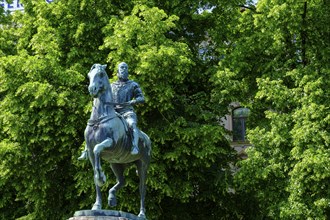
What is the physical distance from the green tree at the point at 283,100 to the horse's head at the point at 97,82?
8.36 m

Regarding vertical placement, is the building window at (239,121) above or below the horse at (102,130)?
above

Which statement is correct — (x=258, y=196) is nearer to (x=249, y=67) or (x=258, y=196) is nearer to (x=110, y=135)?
(x=249, y=67)

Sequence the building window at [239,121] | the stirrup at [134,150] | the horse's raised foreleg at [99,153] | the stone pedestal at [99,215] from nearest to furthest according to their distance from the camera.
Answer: the stone pedestal at [99,215]
the horse's raised foreleg at [99,153]
the stirrup at [134,150]
the building window at [239,121]

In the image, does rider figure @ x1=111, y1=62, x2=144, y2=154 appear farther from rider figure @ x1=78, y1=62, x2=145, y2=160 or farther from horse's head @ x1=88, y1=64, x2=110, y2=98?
horse's head @ x1=88, y1=64, x2=110, y2=98

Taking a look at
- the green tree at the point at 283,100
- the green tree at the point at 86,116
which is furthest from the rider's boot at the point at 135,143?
the green tree at the point at 283,100

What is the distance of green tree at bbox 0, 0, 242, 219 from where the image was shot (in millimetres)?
20391

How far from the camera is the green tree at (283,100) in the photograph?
19.6m

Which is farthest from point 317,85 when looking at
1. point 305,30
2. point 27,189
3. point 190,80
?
point 27,189

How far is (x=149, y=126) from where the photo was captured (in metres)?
21.2

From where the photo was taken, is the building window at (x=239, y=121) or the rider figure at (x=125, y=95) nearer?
the rider figure at (x=125, y=95)

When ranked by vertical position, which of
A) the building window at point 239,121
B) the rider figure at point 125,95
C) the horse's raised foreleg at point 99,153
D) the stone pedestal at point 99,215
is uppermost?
the building window at point 239,121

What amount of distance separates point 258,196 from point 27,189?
7.09 meters

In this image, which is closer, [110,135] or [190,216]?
[110,135]

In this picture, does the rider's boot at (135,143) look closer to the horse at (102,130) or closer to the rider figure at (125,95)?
the horse at (102,130)
